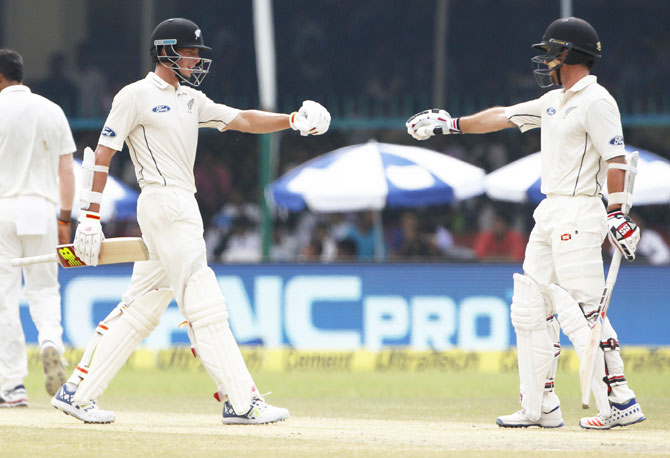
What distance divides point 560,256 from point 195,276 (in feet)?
6.58

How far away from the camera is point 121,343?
7.19m

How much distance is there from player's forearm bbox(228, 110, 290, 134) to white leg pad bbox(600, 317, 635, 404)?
2.20m

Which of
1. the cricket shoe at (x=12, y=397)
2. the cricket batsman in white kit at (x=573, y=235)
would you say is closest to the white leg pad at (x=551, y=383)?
the cricket batsman in white kit at (x=573, y=235)

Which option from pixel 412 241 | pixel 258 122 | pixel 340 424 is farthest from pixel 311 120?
pixel 412 241

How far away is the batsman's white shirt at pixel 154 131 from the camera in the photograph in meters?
7.01

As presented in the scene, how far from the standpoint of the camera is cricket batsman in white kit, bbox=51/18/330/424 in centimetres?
701

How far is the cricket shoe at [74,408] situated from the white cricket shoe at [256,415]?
2.27ft

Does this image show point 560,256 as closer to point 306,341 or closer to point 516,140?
point 306,341

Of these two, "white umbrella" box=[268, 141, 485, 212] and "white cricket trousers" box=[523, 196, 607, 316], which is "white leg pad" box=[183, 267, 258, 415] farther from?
"white umbrella" box=[268, 141, 485, 212]

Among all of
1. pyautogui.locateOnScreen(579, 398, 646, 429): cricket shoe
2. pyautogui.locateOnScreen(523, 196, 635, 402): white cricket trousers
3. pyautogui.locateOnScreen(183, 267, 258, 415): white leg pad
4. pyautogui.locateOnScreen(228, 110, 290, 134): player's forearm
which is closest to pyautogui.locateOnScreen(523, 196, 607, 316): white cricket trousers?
pyautogui.locateOnScreen(523, 196, 635, 402): white cricket trousers

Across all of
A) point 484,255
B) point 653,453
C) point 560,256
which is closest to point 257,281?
point 484,255

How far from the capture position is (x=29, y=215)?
27.6ft

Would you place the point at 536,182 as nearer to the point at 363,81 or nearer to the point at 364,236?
the point at 364,236

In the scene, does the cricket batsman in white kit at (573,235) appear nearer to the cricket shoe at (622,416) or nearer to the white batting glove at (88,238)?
the cricket shoe at (622,416)
